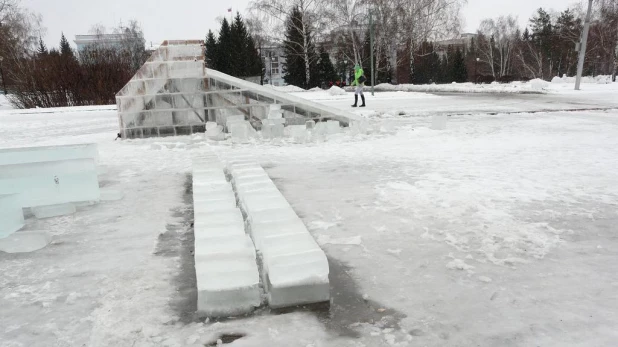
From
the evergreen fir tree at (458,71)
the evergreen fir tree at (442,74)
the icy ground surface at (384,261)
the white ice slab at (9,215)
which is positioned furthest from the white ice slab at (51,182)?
the evergreen fir tree at (442,74)

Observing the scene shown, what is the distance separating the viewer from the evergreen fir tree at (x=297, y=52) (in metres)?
33.6

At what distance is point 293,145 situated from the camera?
7.68 metres

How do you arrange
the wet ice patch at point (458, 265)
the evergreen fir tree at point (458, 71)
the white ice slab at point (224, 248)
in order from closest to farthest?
the white ice slab at point (224, 248) → the wet ice patch at point (458, 265) → the evergreen fir tree at point (458, 71)

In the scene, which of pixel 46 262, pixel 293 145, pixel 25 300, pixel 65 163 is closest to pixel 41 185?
pixel 65 163

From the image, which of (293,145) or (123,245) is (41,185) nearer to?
(123,245)

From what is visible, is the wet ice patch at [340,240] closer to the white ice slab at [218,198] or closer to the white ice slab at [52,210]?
the white ice slab at [218,198]

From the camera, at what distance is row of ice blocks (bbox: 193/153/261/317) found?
7.04 ft

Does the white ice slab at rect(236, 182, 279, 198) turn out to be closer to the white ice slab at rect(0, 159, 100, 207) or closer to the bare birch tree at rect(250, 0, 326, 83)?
the white ice slab at rect(0, 159, 100, 207)

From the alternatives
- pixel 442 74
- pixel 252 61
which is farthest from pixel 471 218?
pixel 442 74

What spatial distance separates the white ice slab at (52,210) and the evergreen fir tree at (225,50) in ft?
109

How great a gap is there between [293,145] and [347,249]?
4.87 metres

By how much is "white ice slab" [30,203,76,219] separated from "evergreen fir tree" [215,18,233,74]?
109 ft

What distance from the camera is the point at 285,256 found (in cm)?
232

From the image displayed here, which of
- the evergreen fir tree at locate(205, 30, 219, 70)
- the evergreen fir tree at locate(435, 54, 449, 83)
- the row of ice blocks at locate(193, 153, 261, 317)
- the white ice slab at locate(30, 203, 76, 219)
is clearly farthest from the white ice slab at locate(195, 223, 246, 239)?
the evergreen fir tree at locate(435, 54, 449, 83)
